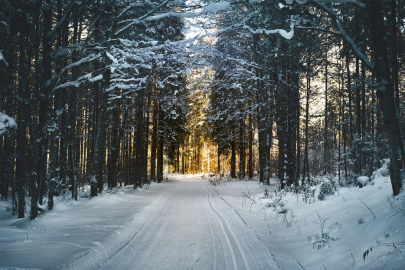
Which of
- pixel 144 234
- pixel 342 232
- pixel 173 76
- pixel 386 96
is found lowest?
pixel 144 234

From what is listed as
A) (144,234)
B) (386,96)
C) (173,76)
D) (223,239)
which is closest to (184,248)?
(223,239)

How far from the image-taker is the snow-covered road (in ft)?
13.7

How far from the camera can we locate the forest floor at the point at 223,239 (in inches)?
159

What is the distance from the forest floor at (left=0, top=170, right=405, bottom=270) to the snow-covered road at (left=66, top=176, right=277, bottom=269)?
0.02 metres

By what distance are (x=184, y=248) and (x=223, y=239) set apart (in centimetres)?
104

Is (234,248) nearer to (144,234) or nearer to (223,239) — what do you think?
(223,239)

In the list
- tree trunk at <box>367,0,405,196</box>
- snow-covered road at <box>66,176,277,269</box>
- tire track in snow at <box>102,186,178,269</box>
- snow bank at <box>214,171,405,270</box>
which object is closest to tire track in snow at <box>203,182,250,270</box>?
snow-covered road at <box>66,176,277,269</box>

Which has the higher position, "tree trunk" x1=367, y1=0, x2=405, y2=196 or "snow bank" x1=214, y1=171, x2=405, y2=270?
"tree trunk" x1=367, y1=0, x2=405, y2=196

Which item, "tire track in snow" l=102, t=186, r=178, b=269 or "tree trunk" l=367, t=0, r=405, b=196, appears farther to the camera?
"tree trunk" l=367, t=0, r=405, b=196

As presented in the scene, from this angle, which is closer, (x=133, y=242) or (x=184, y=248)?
(x=184, y=248)

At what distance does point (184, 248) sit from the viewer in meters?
5.03

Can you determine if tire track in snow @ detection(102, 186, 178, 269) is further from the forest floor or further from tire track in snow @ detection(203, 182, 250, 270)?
tire track in snow @ detection(203, 182, 250, 270)

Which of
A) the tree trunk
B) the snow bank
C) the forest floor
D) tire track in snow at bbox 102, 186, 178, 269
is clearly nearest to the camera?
the snow bank

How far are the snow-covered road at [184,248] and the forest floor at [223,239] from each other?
0.02 meters
